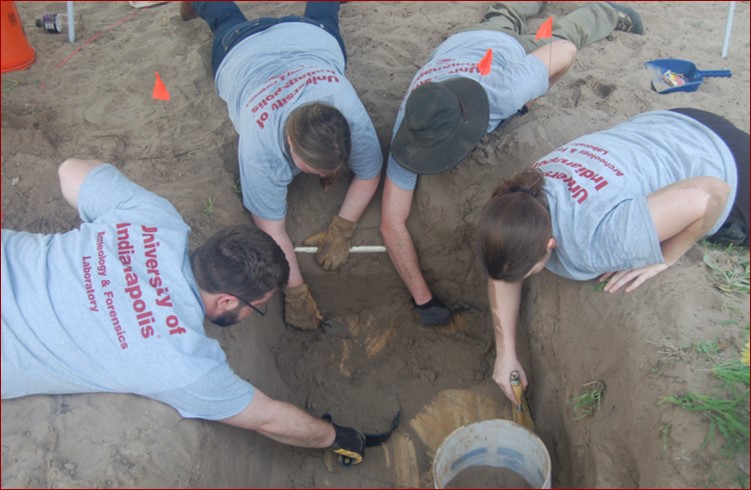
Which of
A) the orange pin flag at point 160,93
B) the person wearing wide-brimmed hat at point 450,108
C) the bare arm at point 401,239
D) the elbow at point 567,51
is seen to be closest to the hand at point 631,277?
the person wearing wide-brimmed hat at point 450,108

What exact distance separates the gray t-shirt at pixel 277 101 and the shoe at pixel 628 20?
211 cm

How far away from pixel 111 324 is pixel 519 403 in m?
1.50

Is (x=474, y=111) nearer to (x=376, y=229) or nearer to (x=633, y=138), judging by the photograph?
(x=633, y=138)

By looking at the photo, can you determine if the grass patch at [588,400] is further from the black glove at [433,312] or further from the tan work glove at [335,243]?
the tan work glove at [335,243]

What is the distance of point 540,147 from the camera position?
2820 mm

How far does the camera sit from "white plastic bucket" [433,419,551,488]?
79.7 inches

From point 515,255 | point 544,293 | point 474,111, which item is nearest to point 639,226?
point 515,255

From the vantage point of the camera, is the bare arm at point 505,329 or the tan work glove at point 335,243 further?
the tan work glove at point 335,243

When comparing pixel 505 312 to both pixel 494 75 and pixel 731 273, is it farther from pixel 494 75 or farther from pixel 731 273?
pixel 494 75

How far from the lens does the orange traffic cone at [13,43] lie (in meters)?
3.64

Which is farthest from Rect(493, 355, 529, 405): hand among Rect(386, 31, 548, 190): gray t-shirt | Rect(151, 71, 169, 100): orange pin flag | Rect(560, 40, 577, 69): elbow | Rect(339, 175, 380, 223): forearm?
Rect(151, 71, 169, 100): orange pin flag

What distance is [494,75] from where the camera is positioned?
276cm

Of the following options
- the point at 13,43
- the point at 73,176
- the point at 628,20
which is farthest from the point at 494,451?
the point at 13,43

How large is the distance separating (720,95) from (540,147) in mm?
1480
